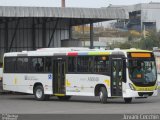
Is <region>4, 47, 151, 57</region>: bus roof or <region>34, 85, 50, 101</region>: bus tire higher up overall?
<region>4, 47, 151, 57</region>: bus roof

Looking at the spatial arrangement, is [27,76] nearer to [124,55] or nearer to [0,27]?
[124,55]

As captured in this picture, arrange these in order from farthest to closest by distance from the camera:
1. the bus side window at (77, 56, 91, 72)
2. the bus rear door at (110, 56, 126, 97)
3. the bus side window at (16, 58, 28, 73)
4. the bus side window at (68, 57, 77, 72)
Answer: the bus side window at (16, 58, 28, 73) → the bus side window at (68, 57, 77, 72) → the bus side window at (77, 56, 91, 72) → the bus rear door at (110, 56, 126, 97)

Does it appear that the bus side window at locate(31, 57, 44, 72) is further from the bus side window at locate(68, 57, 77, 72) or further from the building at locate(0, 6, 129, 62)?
the building at locate(0, 6, 129, 62)

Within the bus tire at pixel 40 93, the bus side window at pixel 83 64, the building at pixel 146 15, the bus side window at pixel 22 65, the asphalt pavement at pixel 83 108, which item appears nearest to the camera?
the asphalt pavement at pixel 83 108

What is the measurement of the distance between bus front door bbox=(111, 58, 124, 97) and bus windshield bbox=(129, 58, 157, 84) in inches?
19.2

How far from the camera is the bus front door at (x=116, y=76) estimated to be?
27606 millimetres

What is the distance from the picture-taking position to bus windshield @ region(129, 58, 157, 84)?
27.6 meters

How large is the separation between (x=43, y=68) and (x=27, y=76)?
52.8 inches

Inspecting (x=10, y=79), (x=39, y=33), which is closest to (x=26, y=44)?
(x=39, y=33)

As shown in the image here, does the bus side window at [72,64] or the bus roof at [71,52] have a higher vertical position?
the bus roof at [71,52]

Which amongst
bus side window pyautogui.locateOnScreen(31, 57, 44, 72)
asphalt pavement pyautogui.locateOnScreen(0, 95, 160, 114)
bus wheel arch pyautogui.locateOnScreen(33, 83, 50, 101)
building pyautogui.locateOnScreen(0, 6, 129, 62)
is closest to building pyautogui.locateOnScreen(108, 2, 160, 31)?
→ building pyautogui.locateOnScreen(0, 6, 129, 62)

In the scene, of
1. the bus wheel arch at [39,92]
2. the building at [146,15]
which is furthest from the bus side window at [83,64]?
the building at [146,15]

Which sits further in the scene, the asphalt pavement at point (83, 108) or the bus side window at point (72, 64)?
the bus side window at point (72, 64)

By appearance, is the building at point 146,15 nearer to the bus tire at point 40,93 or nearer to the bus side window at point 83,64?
the bus tire at point 40,93
